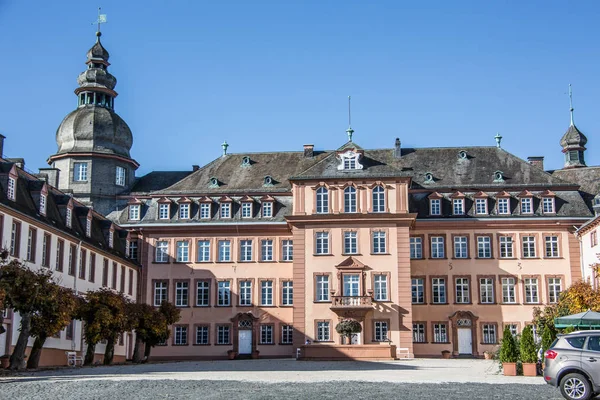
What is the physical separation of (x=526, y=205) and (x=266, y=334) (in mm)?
19452

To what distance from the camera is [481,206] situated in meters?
57.8

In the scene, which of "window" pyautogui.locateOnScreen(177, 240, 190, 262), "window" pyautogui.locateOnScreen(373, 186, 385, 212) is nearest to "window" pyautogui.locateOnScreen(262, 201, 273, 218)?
"window" pyautogui.locateOnScreen(177, 240, 190, 262)

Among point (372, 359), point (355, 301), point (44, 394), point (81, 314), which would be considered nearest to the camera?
point (44, 394)

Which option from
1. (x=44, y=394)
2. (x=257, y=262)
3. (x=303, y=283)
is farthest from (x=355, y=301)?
(x=44, y=394)

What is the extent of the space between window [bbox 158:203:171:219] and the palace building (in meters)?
0.10

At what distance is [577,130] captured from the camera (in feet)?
221

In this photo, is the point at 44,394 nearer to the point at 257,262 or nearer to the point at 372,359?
the point at 372,359

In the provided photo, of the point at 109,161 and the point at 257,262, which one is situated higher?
the point at 109,161

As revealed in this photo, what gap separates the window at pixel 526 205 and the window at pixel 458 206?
3971mm

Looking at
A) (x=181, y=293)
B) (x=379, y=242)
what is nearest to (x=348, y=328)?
(x=379, y=242)

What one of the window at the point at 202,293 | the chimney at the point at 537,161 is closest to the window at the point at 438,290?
the chimney at the point at 537,161

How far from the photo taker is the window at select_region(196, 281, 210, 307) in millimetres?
57594

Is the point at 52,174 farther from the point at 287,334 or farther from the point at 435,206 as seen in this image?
the point at 435,206

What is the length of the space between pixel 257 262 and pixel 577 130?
2839 centimetres
